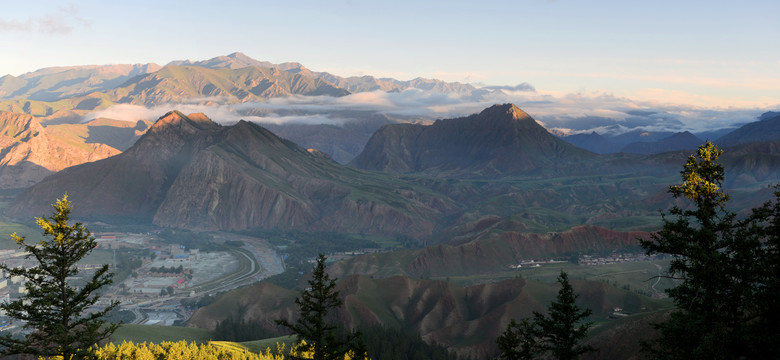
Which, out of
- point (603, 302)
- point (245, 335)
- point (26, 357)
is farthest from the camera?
point (603, 302)

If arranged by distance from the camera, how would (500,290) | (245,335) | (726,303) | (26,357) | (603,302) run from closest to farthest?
1. (726,303)
2. (26,357)
3. (245,335)
4. (603,302)
5. (500,290)

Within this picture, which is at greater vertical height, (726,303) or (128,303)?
(726,303)

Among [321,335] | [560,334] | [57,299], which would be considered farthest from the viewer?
[321,335]

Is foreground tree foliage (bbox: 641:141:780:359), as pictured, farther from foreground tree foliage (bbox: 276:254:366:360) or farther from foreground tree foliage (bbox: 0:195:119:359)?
foreground tree foliage (bbox: 0:195:119:359)

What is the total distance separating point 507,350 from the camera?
122 ft

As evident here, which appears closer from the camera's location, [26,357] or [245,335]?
[26,357]

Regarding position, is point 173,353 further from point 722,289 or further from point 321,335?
point 722,289

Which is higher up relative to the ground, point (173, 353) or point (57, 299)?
point (57, 299)

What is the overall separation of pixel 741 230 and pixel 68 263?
37.4 m

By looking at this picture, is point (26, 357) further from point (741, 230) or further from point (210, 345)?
point (741, 230)

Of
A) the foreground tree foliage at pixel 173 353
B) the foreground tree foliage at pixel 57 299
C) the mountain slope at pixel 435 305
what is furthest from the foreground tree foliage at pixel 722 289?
the mountain slope at pixel 435 305

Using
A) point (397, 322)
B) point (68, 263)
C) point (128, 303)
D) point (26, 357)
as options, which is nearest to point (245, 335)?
point (397, 322)

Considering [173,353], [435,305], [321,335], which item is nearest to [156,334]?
[173,353]

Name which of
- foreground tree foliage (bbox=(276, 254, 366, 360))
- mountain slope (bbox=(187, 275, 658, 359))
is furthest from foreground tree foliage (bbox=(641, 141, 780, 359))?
mountain slope (bbox=(187, 275, 658, 359))
